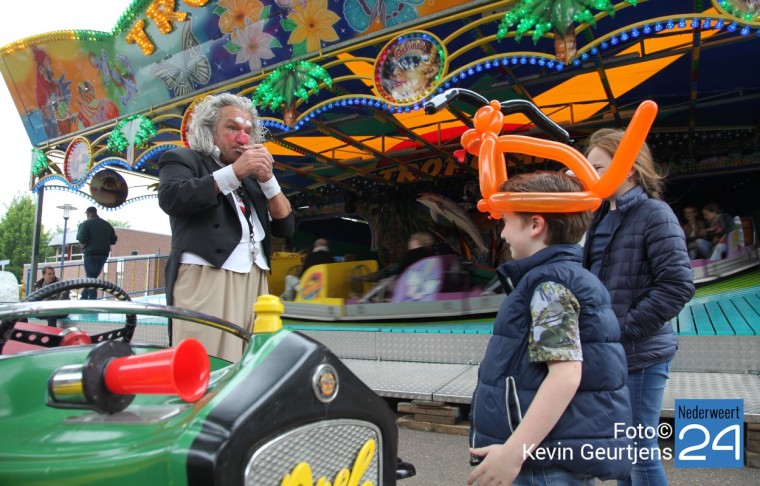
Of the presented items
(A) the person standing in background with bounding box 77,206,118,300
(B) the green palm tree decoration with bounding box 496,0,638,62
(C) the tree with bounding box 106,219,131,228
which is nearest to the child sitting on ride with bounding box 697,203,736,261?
(B) the green palm tree decoration with bounding box 496,0,638,62

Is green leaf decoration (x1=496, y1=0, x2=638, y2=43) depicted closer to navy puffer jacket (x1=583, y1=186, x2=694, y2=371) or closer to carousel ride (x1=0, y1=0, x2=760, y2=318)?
carousel ride (x1=0, y1=0, x2=760, y2=318)

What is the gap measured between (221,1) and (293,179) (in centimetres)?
643

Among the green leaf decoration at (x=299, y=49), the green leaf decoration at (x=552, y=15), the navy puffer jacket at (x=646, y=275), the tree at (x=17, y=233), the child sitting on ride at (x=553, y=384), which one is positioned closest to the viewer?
the child sitting on ride at (x=553, y=384)

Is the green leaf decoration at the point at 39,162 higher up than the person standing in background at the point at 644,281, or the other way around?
the green leaf decoration at the point at 39,162

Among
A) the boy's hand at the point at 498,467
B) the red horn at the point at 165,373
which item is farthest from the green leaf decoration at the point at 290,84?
the red horn at the point at 165,373

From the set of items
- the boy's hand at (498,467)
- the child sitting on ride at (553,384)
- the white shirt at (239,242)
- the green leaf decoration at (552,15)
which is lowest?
the boy's hand at (498,467)

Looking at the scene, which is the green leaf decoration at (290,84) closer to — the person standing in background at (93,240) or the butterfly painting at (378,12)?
the butterfly painting at (378,12)

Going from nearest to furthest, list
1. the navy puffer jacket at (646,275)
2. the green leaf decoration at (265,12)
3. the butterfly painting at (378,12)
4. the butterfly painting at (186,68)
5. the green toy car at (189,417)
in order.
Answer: the green toy car at (189,417)
the navy puffer jacket at (646,275)
the butterfly painting at (378,12)
the green leaf decoration at (265,12)
the butterfly painting at (186,68)

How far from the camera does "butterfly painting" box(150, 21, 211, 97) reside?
7.20 m

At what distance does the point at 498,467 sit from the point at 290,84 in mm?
5430

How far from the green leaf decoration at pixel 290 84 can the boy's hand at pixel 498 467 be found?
516 centimetres

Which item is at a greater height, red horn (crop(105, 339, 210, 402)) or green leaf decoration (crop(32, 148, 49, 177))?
green leaf decoration (crop(32, 148, 49, 177))

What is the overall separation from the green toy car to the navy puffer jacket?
3.62 feet

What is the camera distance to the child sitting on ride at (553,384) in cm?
118
